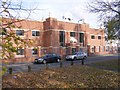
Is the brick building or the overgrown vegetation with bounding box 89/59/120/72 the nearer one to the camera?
the overgrown vegetation with bounding box 89/59/120/72

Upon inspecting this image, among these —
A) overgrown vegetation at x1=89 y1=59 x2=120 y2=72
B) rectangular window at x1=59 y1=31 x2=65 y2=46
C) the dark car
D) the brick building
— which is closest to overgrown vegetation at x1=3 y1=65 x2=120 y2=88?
overgrown vegetation at x1=89 y1=59 x2=120 y2=72

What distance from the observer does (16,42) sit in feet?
14.4

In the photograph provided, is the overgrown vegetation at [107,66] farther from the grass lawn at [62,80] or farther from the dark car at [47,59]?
the dark car at [47,59]

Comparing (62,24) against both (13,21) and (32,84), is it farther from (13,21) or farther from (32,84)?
(13,21)

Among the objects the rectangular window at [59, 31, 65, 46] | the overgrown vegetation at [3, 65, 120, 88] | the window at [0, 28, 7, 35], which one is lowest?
the overgrown vegetation at [3, 65, 120, 88]

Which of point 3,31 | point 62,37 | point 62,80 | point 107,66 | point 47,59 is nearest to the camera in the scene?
point 3,31

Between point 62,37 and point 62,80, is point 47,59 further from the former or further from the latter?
point 62,80

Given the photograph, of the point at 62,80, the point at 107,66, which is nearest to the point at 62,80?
the point at 62,80

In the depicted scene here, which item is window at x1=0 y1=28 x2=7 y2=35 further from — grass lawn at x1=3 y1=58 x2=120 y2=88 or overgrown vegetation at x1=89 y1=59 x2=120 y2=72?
overgrown vegetation at x1=89 y1=59 x2=120 y2=72

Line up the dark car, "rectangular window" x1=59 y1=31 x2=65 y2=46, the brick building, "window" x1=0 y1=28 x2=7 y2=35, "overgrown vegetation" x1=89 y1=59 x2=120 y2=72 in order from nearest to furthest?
1. "window" x1=0 y1=28 x2=7 y2=35
2. "overgrown vegetation" x1=89 y1=59 x2=120 y2=72
3. the dark car
4. the brick building
5. "rectangular window" x1=59 y1=31 x2=65 y2=46

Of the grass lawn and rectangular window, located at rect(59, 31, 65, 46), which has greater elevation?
rectangular window, located at rect(59, 31, 65, 46)

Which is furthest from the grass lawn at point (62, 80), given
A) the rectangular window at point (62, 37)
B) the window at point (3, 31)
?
the rectangular window at point (62, 37)

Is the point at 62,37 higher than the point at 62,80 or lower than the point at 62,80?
higher

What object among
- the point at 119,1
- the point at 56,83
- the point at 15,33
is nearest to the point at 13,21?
the point at 15,33
